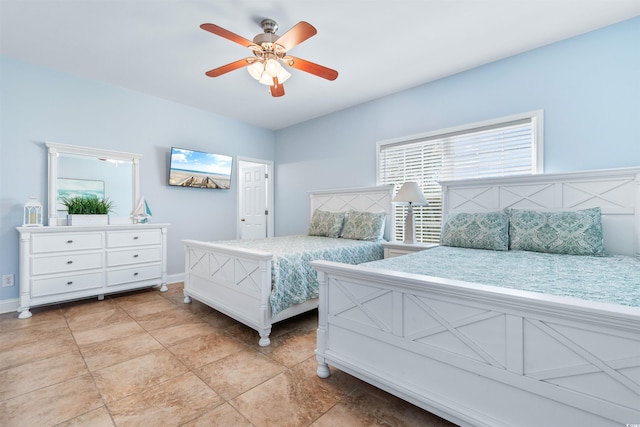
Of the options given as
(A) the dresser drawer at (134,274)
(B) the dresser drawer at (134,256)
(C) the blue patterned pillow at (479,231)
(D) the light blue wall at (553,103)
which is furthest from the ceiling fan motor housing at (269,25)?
(A) the dresser drawer at (134,274)

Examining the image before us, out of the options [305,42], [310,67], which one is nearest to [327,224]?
[310,67]

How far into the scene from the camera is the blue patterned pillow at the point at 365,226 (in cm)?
355

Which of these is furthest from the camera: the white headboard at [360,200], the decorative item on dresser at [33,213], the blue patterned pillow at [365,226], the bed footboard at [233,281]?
the white headboard at [360,200]

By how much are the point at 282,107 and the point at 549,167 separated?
3.46m

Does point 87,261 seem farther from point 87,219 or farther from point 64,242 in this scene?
point 87,219

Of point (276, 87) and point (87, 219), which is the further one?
point (87, 219)

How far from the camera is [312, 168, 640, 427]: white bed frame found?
3.07 ft

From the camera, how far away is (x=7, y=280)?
2.98m

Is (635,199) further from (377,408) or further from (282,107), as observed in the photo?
(282,107)

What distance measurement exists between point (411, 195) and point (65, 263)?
396 cm

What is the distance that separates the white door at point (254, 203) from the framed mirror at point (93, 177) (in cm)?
205

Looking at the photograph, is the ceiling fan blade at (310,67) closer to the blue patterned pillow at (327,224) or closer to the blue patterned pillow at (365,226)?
the blue patterned pillow at (365,226)

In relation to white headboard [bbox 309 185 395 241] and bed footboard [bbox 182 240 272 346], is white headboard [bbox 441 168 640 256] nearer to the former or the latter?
white headboard [bbox 309 185 395 241]

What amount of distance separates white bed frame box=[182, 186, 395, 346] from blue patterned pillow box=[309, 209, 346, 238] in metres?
0.64
